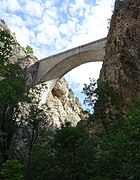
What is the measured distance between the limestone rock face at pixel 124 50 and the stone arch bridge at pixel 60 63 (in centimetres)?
964

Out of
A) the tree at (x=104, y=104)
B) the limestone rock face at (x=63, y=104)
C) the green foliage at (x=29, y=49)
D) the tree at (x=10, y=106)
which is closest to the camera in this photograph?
the tree at (x=104, y=104)

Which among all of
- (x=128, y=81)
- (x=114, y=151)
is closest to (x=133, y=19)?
(x=128, y=81)

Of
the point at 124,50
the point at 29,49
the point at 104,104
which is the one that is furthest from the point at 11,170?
the point at 29,49

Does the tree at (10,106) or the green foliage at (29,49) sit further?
the green foliage at (29,49)

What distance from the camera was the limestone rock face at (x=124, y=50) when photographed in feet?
72.6

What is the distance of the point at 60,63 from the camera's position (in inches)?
1517

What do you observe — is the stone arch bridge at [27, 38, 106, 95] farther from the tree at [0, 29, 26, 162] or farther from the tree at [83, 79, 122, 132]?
the tree at [83, 79, 122, 132]

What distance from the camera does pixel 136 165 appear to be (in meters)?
10.3

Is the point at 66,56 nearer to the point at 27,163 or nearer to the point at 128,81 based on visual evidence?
the point at 128,81

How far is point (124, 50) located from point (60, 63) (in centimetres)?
1614

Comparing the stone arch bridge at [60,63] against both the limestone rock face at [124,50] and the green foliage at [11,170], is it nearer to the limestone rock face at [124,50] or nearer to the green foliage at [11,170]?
the limestone rock face at [124,50]

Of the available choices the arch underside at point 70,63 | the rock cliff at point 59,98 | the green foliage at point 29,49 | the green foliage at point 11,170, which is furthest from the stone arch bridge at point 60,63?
the green foliage at point 11,170

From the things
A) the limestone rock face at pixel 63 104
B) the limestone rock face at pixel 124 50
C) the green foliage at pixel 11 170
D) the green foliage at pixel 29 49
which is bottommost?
the green foliage at pixel 11 170

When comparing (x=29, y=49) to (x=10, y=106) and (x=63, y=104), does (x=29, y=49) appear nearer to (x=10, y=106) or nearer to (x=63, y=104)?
(x=63, y=104)
